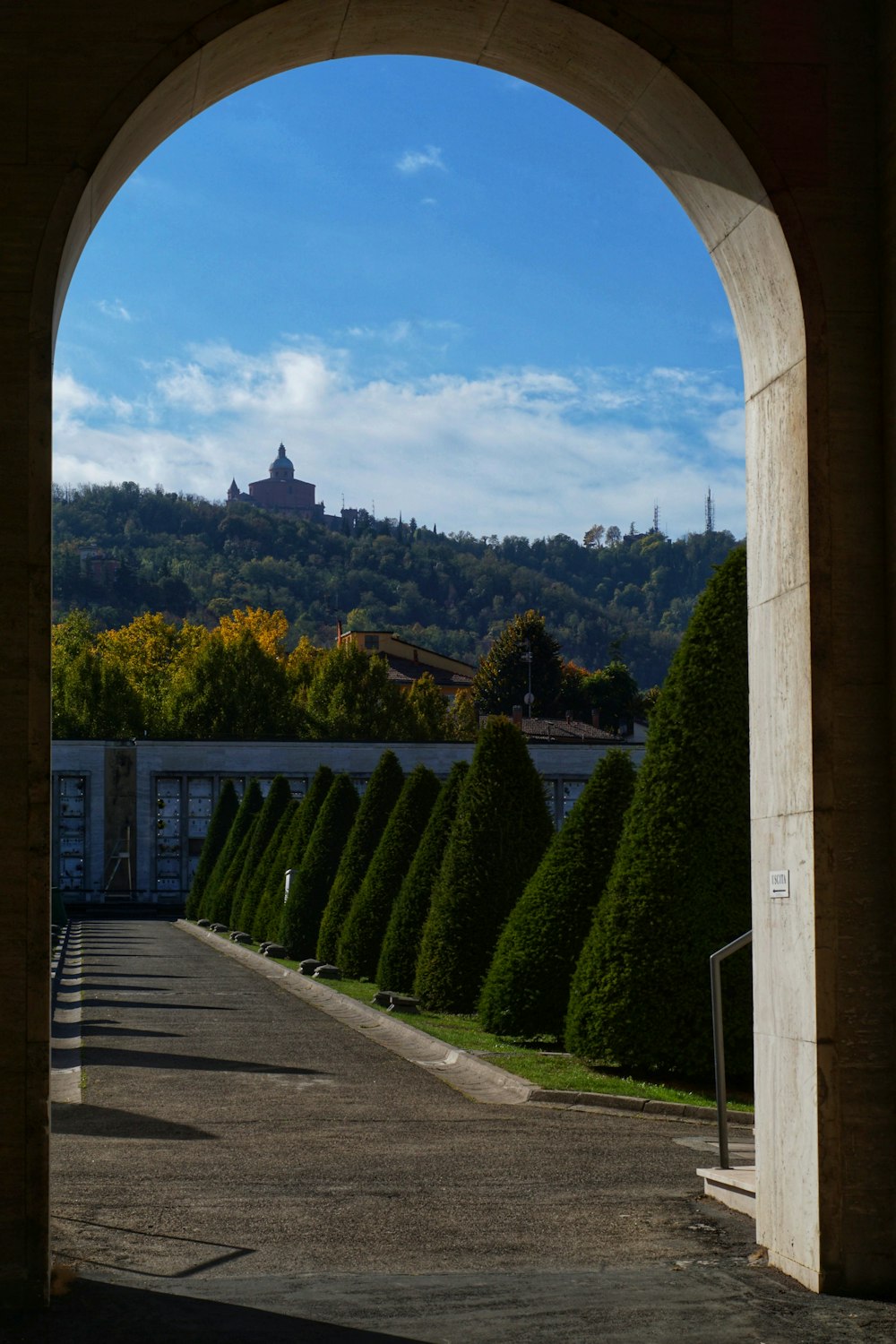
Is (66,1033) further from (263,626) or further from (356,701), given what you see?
(263,626)

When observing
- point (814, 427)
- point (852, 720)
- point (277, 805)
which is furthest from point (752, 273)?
point (277, 805)

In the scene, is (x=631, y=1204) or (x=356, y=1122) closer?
(x=631, y=1204)

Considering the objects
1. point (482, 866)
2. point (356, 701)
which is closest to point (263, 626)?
point (356, 701)

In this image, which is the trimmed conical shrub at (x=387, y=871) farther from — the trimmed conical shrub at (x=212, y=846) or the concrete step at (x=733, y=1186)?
the trimmed conical shrub at (x=212, y=846)

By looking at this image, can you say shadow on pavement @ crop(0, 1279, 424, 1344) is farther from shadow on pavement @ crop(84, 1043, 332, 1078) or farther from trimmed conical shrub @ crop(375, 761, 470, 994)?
trimmed conical shrub @ crop(375, 761, 470, 994)

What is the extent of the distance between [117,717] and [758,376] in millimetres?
63635

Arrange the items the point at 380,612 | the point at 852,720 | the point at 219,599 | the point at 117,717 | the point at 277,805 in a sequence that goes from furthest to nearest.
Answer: the point at 380,612 → the point at 219,599 → the point at 117,717 → the point at 277,805 → the point at 852,720

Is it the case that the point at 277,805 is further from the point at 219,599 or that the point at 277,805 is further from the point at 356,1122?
the point at 219,599

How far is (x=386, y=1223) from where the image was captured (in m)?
6.58

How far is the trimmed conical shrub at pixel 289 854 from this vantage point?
2986cm

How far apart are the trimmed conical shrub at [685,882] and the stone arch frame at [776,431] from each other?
5.09 meters

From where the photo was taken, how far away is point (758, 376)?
632 cm

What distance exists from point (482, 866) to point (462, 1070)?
479cm

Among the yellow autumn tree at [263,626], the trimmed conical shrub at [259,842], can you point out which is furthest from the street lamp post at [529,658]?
the trimmed conical shrub at [259,842]
